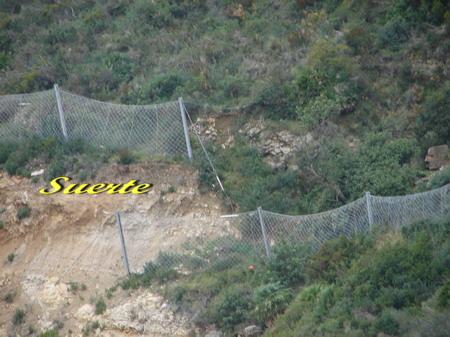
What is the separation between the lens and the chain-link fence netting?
22.5 m

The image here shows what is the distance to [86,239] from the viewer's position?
21.5 metres

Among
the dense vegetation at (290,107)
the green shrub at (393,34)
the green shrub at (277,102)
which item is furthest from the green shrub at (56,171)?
the green shrub at (393,34)

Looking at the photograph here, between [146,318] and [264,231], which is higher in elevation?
[264,231]

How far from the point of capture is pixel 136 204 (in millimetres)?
21469

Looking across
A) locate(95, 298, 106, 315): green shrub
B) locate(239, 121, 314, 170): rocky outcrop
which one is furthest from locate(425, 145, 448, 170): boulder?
locate(95, 298, 106, 315): green shrub

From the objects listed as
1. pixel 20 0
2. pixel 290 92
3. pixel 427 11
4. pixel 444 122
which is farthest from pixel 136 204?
pixel 20 0

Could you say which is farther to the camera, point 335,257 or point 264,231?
point 264,231

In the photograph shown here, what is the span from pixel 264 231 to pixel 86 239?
3941 mm

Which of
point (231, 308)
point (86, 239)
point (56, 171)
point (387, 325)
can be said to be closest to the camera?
point (387, 325)

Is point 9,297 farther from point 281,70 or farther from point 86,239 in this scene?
point 281,70

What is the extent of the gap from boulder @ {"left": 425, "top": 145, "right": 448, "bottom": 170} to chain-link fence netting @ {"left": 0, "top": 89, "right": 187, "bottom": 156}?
16.5 ft

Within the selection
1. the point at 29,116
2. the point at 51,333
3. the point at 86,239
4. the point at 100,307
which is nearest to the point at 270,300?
the point at 100,307

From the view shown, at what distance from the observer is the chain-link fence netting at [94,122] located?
22484mm

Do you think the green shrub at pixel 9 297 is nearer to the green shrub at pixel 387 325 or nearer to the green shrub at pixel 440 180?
the green shrub at pixel 387 325
